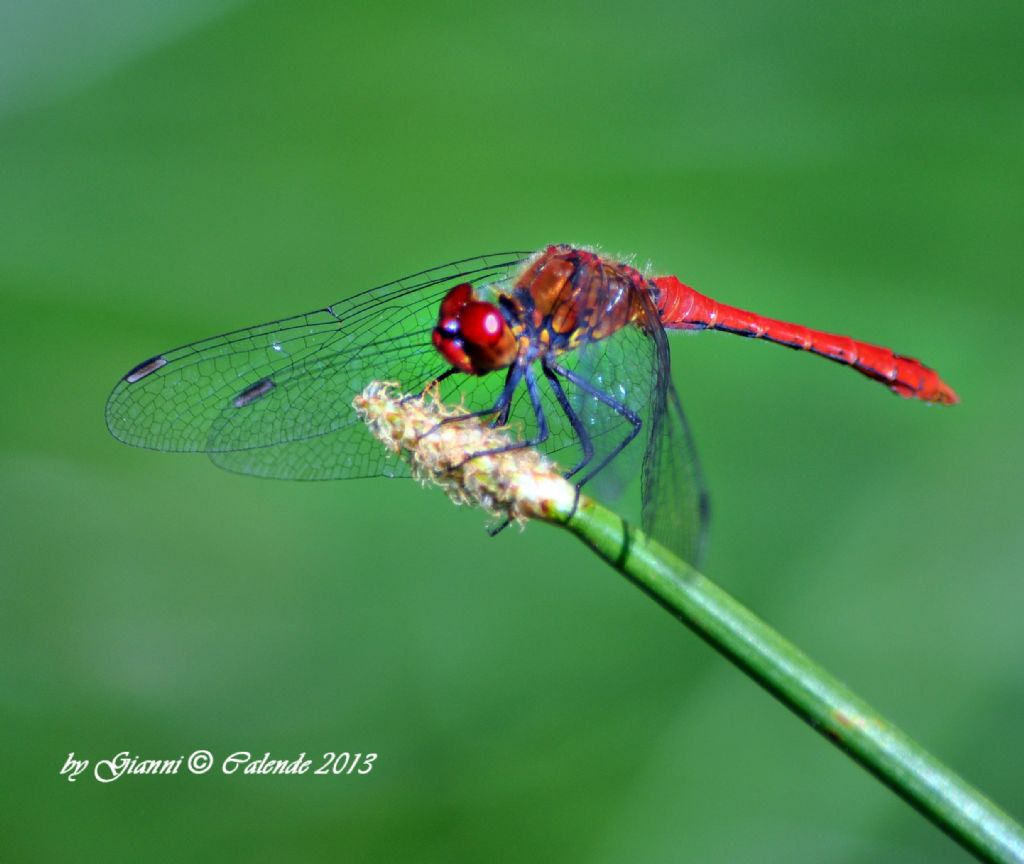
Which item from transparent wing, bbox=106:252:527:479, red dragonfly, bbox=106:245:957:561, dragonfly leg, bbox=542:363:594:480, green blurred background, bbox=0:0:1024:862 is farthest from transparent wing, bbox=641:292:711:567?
green blurred background, bbox=0:0:1024:862

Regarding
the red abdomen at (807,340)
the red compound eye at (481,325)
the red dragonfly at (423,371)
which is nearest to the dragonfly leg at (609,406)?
the red dragonfly at (423,371)

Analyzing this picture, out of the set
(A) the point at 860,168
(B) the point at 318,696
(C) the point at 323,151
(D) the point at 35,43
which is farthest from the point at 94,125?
(A) the point at 860,168

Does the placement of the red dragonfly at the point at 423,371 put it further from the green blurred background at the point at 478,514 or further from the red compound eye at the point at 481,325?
the green blurred background at the point at 478,514

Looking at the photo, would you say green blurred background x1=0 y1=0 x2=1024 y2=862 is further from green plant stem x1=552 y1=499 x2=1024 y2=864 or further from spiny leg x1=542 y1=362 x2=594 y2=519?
green plant stem x1=552 y1=499 x2=1024 y2=864

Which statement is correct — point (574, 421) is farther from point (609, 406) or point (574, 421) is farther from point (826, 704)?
point (826, 704)

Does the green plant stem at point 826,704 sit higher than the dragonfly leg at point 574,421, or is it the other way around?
the dragonfly leg at point 574,421

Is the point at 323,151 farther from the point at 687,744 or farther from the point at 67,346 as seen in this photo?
the point at 687,744
